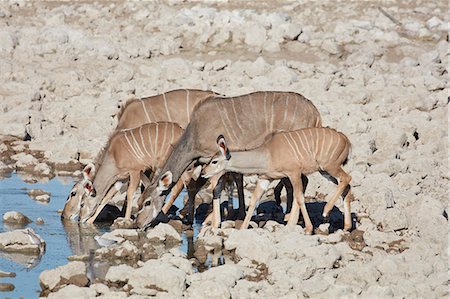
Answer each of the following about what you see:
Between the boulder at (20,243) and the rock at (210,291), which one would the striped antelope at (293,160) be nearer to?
the boulder at (20,243)

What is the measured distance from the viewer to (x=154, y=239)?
10359 mm

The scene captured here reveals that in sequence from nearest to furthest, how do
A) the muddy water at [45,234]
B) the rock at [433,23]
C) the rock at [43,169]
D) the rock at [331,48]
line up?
the muddy water at [45,234] < the rock at [43,169] < the rock at [331,48] < the rock at [433,23]

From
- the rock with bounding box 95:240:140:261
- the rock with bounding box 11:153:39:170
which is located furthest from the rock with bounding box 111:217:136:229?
the rock with bounding box 11:153:39:170

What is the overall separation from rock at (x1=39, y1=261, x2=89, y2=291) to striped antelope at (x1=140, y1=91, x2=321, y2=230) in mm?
2441

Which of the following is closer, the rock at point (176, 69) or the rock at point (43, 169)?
the rock at point (43, 169)

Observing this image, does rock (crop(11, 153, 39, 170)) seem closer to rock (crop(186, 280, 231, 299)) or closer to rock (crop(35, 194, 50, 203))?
rock (crop(35, 194, 50, 203))

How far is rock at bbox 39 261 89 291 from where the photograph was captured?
873 centimetres

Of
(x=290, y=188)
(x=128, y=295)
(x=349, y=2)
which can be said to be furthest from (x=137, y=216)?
(x=349, y=2)

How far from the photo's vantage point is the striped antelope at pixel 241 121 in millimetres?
11195

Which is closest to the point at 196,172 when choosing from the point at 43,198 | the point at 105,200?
the point at 105,200

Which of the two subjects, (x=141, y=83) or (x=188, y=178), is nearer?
(x=188, y=178)

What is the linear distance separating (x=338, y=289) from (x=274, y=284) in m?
0.56

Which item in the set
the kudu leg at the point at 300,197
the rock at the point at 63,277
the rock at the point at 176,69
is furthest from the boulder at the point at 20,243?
the rock at the point at 176,69

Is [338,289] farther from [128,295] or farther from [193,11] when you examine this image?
[193,11]
